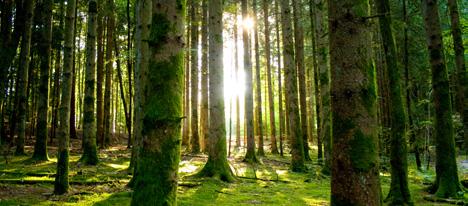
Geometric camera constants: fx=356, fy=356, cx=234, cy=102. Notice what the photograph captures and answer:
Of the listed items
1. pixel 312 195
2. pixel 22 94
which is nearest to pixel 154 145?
pixel 312 195

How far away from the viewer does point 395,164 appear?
20.0ft

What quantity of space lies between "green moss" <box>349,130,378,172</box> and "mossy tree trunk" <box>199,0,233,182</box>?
6.96 metres

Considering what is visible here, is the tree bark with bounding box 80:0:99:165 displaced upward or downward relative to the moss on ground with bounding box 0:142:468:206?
upward

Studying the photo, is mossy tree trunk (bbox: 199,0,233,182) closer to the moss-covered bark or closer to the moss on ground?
the moss on ground

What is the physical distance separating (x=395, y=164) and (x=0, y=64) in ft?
34.6

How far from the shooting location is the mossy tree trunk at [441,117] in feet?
23.6

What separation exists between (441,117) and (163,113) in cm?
652

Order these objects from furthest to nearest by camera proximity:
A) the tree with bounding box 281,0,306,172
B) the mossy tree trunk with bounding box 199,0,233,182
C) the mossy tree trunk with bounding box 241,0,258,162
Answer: the mossy tree trunk with bounding box 241,0,258,162 < the tree with bounding box 281,0,306,172 < the mossy tree trunk with bounding box 199,0,233,182

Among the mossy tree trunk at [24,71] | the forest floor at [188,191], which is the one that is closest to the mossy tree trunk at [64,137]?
the forest floor at [188,191]

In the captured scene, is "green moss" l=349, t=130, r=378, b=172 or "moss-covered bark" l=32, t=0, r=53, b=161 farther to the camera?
"moss-covered bark" l=32, t=0, r=53, b=161

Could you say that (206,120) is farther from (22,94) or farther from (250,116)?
(22,94)

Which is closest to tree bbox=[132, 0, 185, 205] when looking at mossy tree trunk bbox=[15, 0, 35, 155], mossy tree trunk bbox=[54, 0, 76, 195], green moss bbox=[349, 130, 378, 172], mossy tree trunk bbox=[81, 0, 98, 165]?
green moss bbox=[349, 130, 378, 172]

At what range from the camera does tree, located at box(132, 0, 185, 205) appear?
3.37 metres

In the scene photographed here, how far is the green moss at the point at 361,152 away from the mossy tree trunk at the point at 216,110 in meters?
6.96
